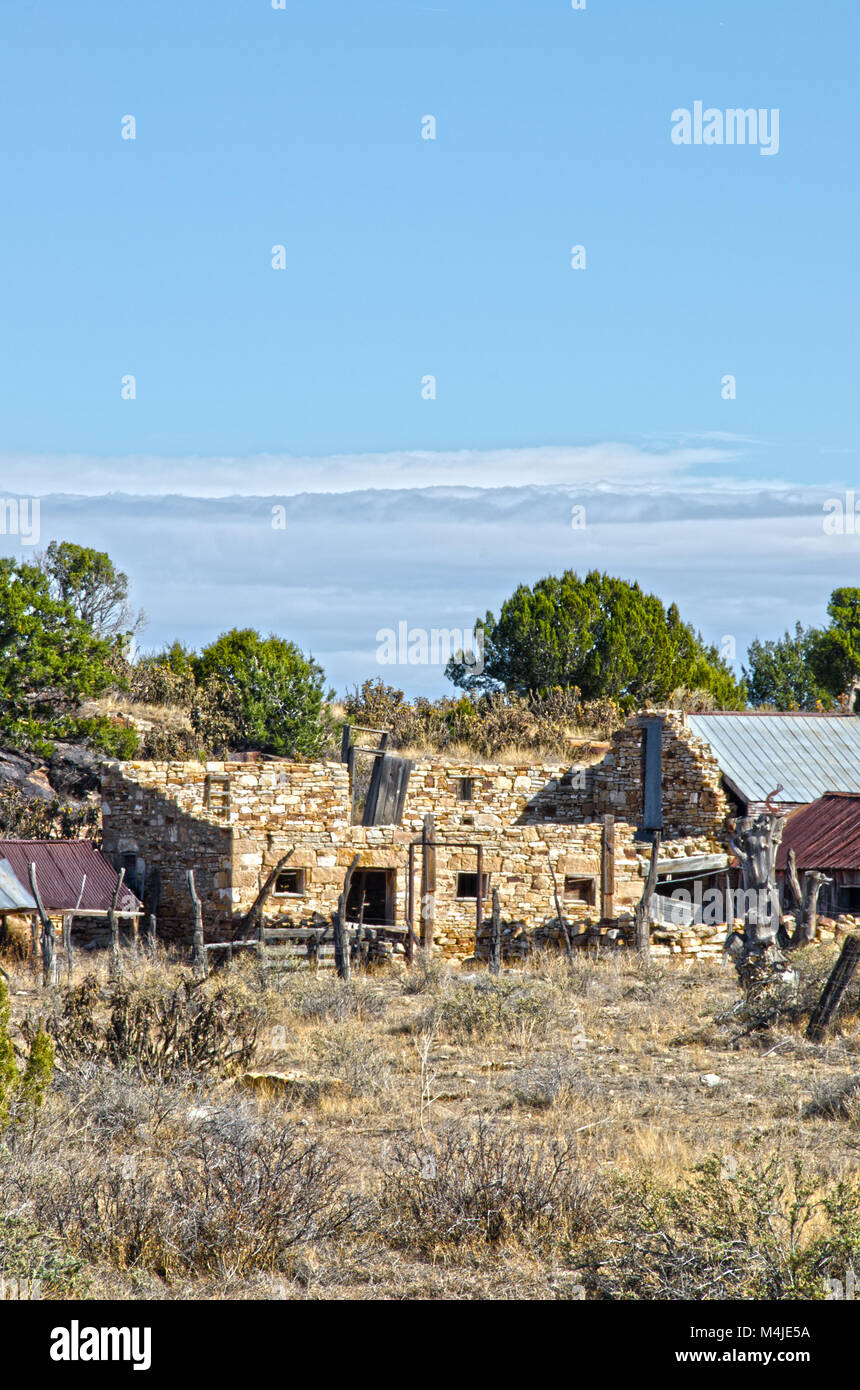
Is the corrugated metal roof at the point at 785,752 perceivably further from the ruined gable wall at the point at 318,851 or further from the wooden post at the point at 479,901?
the wooden post at the point at 479,901

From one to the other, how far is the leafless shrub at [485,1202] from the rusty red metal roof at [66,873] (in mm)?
14298

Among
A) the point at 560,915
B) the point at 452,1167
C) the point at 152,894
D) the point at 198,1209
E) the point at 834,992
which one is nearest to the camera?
the point at 198,1209

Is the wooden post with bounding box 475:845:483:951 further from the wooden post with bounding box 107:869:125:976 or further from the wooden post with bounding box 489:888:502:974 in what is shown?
the wooden post with bounding box 107:869:125:976

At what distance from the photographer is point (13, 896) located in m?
20.4

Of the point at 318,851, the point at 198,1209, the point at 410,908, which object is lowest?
the point at 198,1209

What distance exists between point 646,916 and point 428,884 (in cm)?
371

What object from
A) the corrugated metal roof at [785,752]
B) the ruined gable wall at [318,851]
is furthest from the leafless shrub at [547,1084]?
the corrugated metal roof at [785,752]

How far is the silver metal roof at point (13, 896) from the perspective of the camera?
66.5 feet

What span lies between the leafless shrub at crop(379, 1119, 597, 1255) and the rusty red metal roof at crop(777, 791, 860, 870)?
16.6m

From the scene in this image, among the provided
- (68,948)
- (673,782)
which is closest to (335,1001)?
(68,948)

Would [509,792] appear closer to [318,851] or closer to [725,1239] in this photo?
[318,851]

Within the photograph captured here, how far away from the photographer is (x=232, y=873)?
73.8 ft
